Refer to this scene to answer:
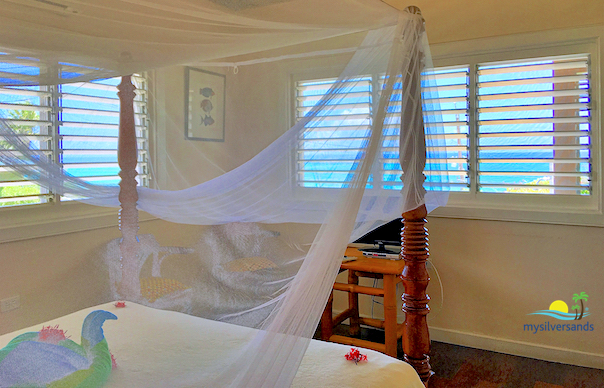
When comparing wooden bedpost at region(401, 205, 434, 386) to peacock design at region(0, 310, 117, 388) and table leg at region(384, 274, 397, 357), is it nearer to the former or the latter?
table leg at region(384, 274, 397, 357)

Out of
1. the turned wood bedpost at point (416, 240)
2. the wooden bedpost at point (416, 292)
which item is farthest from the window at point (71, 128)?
the wooden bedpost at point (416, 292)

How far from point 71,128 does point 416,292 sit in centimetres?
160

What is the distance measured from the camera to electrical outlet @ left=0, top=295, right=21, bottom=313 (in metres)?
1.05

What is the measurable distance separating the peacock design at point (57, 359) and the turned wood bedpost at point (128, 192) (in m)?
0.16

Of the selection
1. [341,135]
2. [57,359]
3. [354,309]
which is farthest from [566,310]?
[57,359]

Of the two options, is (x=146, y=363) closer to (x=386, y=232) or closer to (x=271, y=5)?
(x=271, y=5)

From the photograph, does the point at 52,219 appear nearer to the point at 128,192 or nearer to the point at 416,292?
the point at 128,192

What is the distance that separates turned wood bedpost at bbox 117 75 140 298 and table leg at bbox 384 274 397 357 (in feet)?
5.79

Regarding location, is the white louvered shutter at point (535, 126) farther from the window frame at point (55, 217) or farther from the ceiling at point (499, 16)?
the window frame at point (55, 217)

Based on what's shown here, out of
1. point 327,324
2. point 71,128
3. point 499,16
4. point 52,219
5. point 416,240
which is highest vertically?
point 499,16

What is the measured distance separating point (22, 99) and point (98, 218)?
422 millimetres

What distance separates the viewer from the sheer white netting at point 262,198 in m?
1.28

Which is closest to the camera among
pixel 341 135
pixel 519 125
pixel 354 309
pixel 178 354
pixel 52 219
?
pixel 52 219

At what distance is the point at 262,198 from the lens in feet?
5.11
